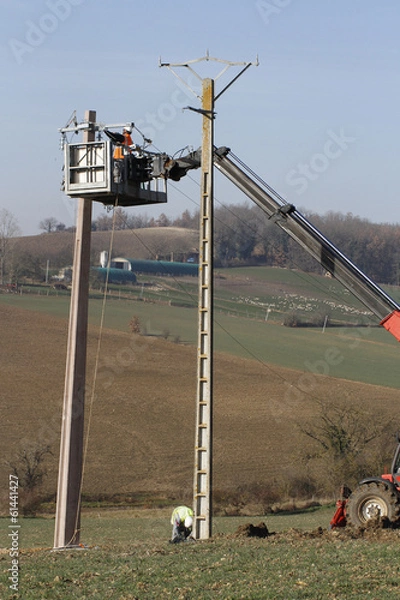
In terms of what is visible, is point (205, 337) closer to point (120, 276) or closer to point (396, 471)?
point (396, 471)

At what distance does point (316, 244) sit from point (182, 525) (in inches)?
261

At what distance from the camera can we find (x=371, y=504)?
56.3 ft

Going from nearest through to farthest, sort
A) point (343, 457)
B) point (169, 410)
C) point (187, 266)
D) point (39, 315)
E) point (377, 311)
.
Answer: point (377, 311)
point (343, 457)
point (169, 410)
point (39, 315)
point (187, 266)

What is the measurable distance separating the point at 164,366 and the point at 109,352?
4.17 metres

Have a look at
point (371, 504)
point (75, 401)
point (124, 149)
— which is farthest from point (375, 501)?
point (124, 149)

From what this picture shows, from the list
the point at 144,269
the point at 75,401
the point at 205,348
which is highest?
the point at 144,269

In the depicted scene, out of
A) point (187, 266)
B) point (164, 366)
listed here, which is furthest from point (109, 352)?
point (187, 266)

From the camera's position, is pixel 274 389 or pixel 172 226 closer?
pixel 274 389

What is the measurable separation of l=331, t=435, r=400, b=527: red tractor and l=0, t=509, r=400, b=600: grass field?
108 centimetres

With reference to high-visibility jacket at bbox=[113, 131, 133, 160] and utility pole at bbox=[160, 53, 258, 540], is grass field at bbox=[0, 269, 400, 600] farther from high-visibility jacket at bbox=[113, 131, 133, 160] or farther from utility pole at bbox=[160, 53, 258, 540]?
high-visibility jacket at bbox=[113, 131, 133, 160]

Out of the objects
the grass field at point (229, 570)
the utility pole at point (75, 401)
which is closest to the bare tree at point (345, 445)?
the utility pole at point (75, 401)

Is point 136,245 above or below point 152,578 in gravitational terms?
above

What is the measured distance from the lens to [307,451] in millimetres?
42812

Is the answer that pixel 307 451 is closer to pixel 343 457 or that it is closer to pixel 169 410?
pixel 343 457
